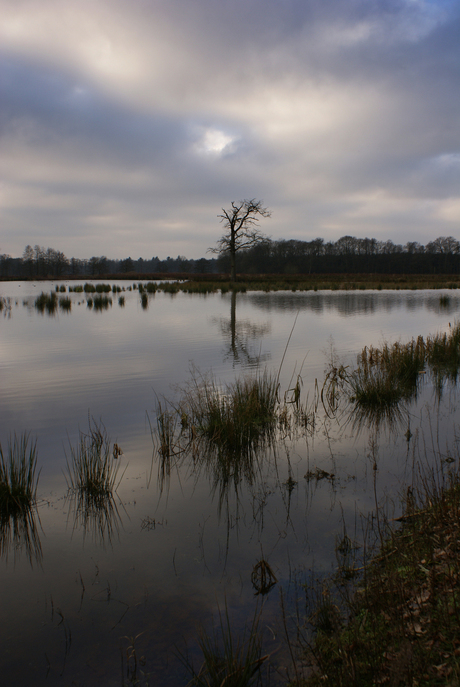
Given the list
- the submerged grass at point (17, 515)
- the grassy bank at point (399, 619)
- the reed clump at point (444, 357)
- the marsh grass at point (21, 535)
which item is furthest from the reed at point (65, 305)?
the grassy bank at point (399, 619)

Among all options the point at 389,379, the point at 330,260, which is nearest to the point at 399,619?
the point at 389,379

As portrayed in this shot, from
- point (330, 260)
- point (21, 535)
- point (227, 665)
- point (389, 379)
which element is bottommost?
point (21, 535)

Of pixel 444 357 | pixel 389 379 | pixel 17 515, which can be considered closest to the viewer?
pixel 17 515

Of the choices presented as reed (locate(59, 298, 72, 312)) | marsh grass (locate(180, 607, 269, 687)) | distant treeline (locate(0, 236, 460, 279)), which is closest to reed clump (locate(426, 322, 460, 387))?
marsh grass (locate(180, 607, 269, 687))

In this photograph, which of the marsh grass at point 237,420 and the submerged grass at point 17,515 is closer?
the submerged grass at point 17,515

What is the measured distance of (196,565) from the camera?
114 inches

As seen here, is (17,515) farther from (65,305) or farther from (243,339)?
(65,305)

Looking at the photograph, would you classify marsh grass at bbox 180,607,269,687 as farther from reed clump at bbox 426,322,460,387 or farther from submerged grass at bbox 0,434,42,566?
reed clump at bbox 426,322,460,387

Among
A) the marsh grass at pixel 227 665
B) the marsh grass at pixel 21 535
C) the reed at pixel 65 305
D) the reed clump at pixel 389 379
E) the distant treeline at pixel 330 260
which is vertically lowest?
the marsh grass at pixel 21 535

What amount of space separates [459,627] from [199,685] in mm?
1209

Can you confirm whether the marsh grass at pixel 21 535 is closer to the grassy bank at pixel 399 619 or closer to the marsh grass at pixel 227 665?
the marsh grass at pixel 227 665

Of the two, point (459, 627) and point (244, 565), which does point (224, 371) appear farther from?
point (459, 627)

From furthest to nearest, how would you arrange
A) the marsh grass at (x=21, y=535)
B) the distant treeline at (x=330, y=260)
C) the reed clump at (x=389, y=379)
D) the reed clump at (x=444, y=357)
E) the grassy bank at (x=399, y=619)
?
the distant treeline at (x=330, y=260)
the reed clump at (x=444, y=357)
the reed clump at (x=389, y=379)
the marsh grass at (x=21, y=535)
the grassy bank at (x=399, y=619)

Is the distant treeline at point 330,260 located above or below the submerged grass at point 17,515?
above
